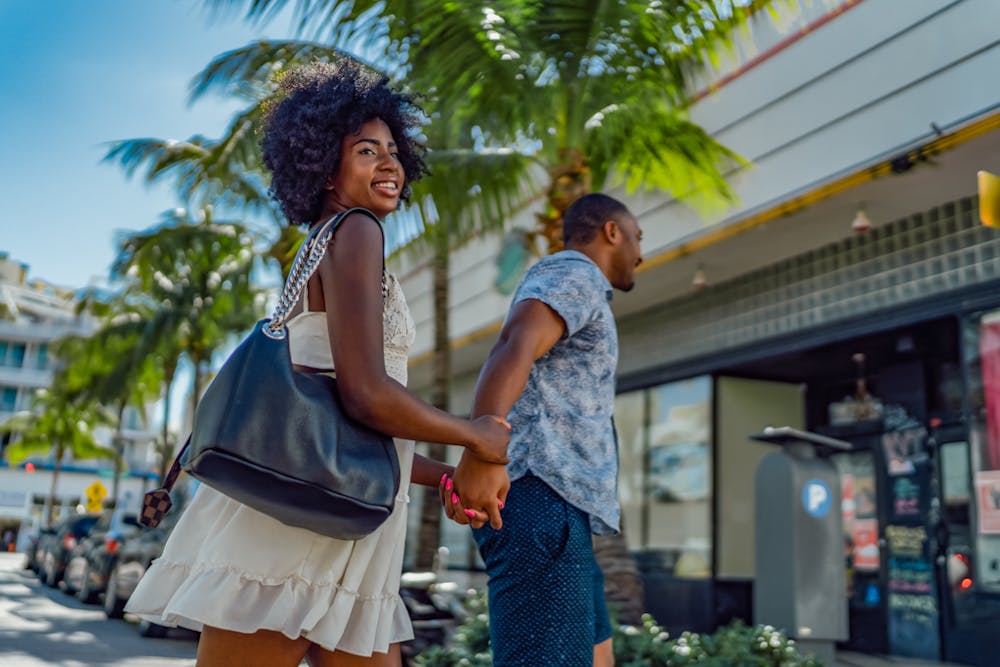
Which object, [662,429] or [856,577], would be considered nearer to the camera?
[856,577]

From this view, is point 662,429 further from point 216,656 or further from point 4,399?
point 4,399

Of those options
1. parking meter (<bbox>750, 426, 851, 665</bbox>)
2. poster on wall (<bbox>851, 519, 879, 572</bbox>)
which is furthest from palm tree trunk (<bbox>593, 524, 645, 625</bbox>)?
poster on wall (<bbox>851, 519, 879, 572</bbox>)

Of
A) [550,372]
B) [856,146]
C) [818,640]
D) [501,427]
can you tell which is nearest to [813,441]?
[818,640]

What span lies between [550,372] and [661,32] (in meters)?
5.20

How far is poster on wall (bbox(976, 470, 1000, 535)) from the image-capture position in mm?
7633

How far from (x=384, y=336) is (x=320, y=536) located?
16.0 inches

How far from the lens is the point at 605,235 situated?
2973mm

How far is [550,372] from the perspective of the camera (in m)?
2.66

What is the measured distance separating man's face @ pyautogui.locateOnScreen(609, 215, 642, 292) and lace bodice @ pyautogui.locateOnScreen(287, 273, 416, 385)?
1060 mm

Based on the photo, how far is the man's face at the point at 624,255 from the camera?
2.99 m

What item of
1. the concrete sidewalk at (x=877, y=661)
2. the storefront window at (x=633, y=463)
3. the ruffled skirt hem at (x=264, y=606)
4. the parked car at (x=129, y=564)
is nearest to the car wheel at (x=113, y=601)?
the parked car at (x=129, y=564)

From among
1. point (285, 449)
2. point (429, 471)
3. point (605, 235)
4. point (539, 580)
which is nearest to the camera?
point (285, 449)

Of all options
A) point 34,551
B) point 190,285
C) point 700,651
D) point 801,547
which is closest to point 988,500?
point 801,547

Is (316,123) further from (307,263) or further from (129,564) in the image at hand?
(129,564)
